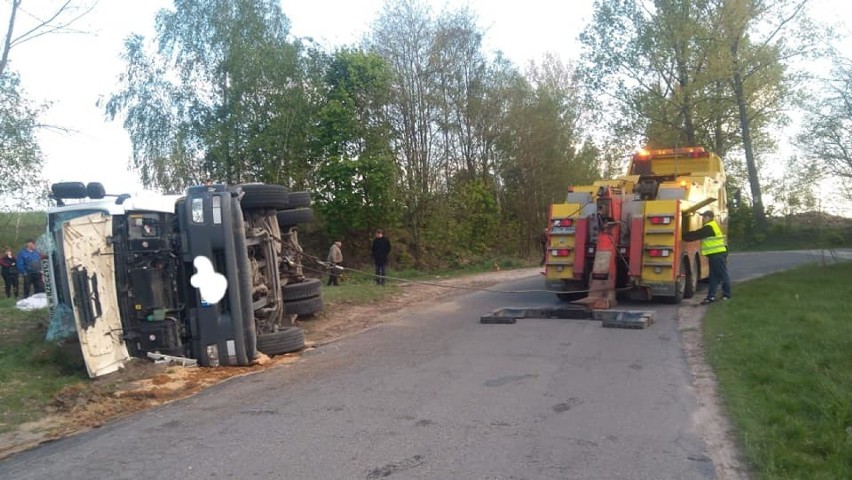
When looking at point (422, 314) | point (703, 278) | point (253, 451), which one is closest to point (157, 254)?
point (253, 451)

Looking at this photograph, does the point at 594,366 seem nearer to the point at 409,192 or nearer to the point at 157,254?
the point at 157,254

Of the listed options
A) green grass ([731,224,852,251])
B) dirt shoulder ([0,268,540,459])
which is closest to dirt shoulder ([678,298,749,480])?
dirt shoulder ([0,268,540,459])

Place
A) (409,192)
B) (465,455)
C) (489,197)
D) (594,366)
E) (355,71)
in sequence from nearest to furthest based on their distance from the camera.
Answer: (465,455) < (594,366) < (355,71) < (409,192) < (489,197)

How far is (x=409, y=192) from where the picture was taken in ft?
96.4

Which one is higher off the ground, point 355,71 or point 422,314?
point 355,71

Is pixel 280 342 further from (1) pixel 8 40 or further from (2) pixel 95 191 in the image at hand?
(1) pixel 8 40

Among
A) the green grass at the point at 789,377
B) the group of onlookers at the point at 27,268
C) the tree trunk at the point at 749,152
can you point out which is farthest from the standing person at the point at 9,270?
the tree trunk at the point at 749,152

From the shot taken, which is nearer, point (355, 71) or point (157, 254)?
point (157, 254)

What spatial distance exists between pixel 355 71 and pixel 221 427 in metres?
22.9

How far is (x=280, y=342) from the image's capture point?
30.6 feet

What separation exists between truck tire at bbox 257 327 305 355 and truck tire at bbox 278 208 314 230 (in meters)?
2.28

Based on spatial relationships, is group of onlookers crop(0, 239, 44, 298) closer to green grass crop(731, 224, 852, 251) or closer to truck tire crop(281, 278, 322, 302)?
→ truck tire crop(281, 278, 322, 302)

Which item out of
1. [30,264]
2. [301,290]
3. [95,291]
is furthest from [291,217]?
[30,264]

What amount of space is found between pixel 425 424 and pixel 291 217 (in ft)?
20.4
